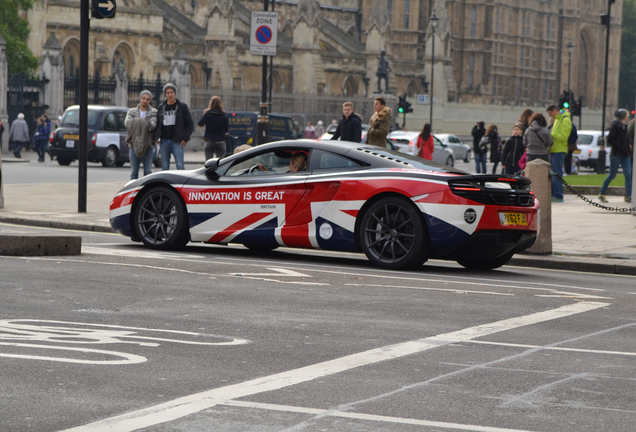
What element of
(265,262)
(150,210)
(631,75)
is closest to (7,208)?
(150,210)

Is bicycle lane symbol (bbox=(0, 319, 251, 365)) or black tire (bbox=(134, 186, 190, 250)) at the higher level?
black tire (bbox=(134, 186, 190, 250))

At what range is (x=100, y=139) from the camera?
1296 inches

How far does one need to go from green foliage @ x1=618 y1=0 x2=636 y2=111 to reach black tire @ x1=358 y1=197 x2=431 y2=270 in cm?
11920

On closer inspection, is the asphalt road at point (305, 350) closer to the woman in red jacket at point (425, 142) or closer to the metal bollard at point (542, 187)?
the metal bollard at point (542, 187)

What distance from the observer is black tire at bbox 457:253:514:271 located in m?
11.3

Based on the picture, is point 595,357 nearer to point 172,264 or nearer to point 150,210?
point 172,264

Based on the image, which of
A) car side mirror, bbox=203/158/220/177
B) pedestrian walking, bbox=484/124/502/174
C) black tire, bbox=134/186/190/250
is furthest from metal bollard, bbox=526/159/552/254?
pedestrian walking, bbox=484/124/502/174

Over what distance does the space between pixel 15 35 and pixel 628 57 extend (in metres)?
94.4

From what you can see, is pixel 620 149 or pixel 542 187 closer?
pixel 542 187

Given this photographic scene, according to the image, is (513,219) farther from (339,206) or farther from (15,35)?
(15,35)

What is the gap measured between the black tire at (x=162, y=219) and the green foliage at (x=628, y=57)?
389ft

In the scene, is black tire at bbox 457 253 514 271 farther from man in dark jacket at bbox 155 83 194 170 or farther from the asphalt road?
man in dark jacket at bbox 155 83 194 170

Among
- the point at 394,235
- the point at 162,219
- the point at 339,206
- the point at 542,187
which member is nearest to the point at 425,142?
the point at 542,187

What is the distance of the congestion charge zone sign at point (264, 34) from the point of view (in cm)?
1905
